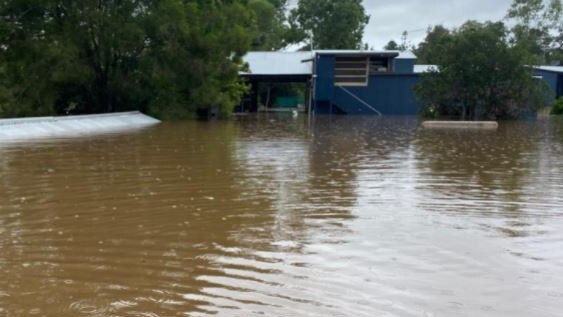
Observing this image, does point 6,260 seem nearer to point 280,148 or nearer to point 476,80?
point 280,148

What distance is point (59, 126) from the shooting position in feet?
63.0

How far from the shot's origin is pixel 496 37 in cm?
3475

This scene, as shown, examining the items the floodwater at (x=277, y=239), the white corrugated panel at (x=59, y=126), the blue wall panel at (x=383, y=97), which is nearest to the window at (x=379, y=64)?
the blue wall panel at (x=383, y=97)

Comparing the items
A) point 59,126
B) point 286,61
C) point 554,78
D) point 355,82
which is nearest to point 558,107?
point 554,78

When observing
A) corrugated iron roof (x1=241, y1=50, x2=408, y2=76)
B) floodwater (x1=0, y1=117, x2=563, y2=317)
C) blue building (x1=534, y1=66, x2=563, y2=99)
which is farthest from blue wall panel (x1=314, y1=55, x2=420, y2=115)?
floodwater (x1=0, y1=117, x2=563, y2=317)

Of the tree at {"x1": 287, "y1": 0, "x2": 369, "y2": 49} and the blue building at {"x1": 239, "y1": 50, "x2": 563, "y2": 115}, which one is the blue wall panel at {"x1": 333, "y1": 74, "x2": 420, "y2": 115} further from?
the tree at {"x1": 287, "y1": 0, "x2": 369, "y2": 49}

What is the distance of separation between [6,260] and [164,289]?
4.88 feet

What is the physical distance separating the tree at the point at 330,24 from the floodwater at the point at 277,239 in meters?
53.4

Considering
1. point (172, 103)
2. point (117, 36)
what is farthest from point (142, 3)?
point (172, 103)

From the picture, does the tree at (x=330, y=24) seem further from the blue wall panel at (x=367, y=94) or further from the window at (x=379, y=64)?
the blue wall panel at (x=367, y=94)

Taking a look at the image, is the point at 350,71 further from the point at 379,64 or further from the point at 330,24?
the point at 330,24

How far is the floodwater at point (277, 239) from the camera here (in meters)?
3.63

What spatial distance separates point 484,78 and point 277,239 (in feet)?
105

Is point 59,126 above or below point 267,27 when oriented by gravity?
below
